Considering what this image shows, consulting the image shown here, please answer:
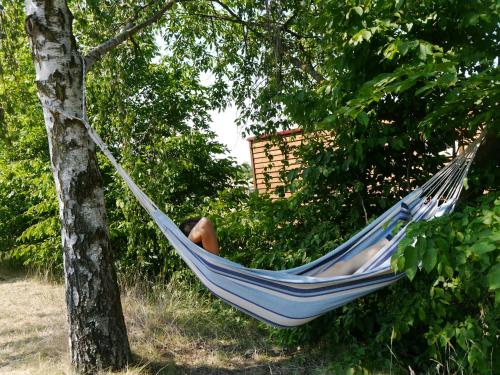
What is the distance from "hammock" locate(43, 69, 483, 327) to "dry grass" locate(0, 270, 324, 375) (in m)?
Answer: 0.61

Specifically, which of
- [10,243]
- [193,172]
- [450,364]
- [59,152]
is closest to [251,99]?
[193,172]

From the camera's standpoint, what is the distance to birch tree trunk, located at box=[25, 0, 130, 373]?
219 centimetres

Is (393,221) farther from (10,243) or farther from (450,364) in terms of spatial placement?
(10,243)

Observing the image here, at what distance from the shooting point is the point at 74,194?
222cm

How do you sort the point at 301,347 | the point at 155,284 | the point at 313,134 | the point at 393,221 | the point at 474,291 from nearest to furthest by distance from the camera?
the point at 474,291, the point at 393,221, the point at 301,347, the point at 313,134, the point at 155,284

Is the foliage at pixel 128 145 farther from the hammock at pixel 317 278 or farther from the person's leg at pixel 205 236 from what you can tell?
the hammock at pixel 317 278

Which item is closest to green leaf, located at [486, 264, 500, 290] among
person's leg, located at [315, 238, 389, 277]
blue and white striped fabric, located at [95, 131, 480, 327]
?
blue and white striped fabric, located at [95, 131, 480, 327]

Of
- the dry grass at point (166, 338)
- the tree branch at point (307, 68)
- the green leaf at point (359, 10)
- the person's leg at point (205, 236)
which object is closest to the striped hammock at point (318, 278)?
the person's leg at point (205, 236)

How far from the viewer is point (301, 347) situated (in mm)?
2760

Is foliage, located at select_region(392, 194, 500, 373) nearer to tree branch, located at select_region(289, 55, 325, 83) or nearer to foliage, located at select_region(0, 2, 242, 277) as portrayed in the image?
tree branch, located at select_region(289, 55, 325, 83)

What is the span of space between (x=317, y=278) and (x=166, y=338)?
1.27m

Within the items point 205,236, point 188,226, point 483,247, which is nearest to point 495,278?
point 483,247

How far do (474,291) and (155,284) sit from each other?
248 centimetres

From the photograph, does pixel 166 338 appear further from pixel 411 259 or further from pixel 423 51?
pixel 423 51
